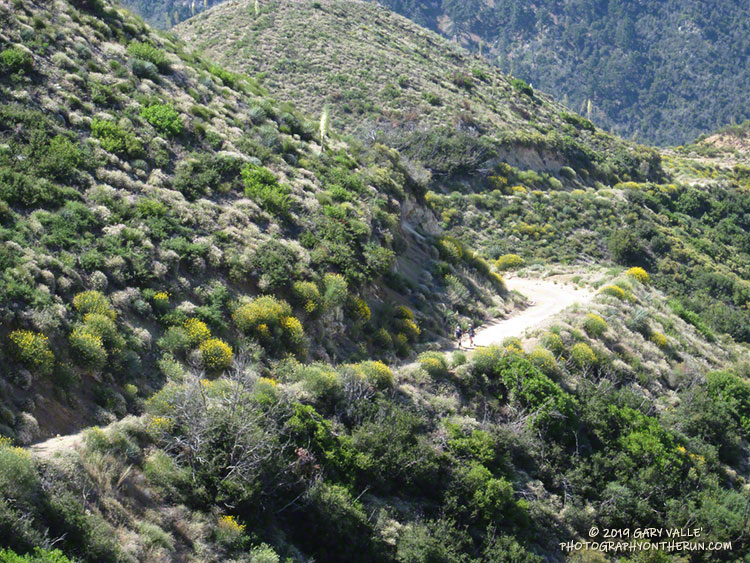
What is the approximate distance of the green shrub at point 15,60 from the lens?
668 inches

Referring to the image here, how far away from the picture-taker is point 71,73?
741 inches

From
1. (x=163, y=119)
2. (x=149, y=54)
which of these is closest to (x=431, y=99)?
(x=149, y=54)

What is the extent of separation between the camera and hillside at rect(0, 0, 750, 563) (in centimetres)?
1021

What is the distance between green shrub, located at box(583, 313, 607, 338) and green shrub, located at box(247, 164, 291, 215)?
11.9m

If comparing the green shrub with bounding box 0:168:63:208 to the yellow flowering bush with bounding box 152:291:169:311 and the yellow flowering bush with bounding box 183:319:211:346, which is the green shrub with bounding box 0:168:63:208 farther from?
the yellow flowering bush with bounding box 183:319:211:346

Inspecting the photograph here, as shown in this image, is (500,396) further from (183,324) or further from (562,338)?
(183,324)

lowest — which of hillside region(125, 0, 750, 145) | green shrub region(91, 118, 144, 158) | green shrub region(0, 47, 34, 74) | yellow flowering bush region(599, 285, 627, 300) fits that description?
yellow flowering bush region(599, 285, 627, 300)

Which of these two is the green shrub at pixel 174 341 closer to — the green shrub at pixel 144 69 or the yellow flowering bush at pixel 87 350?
the yellow flowering bush at pixel 87 350

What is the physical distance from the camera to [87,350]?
11141 millimetres

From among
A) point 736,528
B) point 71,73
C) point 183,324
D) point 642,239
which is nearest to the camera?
point 183,324

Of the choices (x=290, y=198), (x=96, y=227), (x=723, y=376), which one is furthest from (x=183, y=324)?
(x=723, y=376)

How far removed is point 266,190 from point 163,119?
14.0 feet

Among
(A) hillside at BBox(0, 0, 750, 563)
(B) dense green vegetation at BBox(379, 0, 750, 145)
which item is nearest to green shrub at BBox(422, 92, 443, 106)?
(A) hillside at BBox(0, 0, 750, 563)

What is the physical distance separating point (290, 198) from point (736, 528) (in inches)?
643
